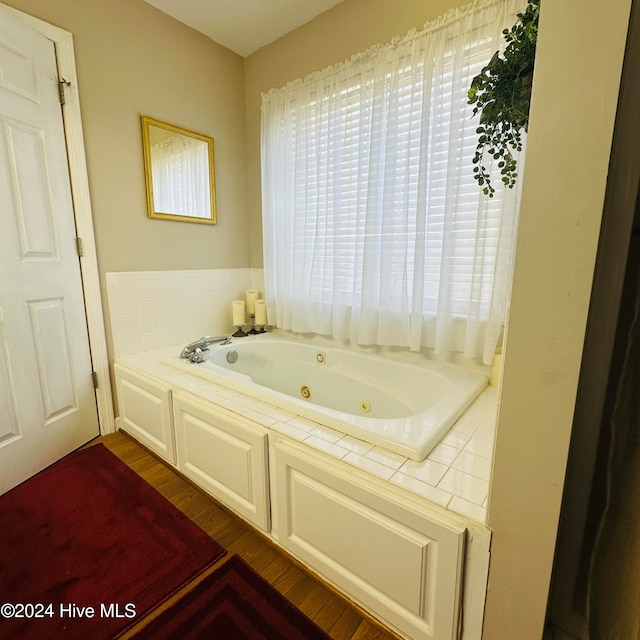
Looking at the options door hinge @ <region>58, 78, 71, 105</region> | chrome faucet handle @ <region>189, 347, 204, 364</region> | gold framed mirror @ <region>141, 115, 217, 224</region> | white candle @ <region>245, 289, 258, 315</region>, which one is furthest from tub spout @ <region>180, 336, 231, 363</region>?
door hinge @ <region>58, 78, 71, 105</region>

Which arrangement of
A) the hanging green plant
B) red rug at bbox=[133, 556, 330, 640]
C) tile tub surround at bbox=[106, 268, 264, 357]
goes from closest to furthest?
the hanging green plant < red rug at bbox=[133, 556, 330, 640] < tile tub surround at bbox=[106, 268, 264, 357]

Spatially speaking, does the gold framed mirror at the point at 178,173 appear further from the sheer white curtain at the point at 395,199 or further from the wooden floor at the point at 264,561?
the wooden floor at the point at 264,561

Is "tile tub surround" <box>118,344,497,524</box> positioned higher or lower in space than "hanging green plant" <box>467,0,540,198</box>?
lower

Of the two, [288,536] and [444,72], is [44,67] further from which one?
[288,536]

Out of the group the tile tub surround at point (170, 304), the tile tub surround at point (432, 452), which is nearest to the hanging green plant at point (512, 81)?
the tile tub surround at point (432, 452)

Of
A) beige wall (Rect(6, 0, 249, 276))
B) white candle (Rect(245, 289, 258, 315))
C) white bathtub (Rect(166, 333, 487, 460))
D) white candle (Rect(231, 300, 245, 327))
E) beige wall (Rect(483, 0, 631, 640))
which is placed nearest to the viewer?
beige wall (Rect(483, 0, 631, 640))

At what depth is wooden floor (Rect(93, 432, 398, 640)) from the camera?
0.99 meters

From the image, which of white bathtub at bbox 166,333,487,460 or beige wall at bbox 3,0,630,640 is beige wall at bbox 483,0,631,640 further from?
white bathtub at bbox 166,333,487,460

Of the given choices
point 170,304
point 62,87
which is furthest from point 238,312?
point 62,87

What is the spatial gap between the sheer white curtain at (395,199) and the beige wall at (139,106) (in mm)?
419

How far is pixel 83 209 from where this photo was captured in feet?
5.99

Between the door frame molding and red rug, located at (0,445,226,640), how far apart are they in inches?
19.2

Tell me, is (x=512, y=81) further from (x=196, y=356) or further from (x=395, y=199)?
(x=196, y=356)

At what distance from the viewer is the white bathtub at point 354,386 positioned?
44.5 inches
